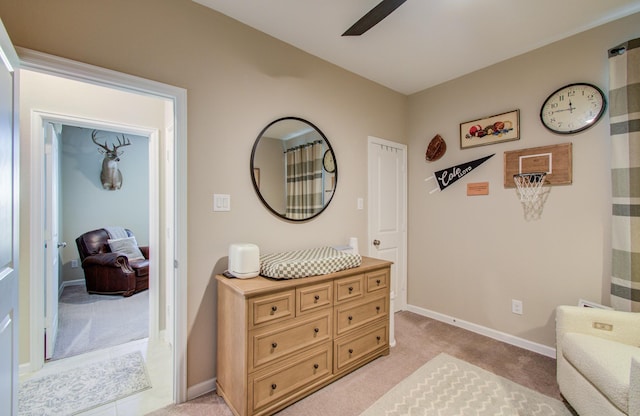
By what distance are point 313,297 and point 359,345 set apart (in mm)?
647

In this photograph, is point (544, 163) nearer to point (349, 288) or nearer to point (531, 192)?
point (531, 192)

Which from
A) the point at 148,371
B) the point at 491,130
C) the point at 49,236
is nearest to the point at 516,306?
the point at 491,130

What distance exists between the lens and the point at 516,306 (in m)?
2.58

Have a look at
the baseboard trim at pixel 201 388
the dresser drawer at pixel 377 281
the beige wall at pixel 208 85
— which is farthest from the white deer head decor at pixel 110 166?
the dresser drawer at pixel 377 281

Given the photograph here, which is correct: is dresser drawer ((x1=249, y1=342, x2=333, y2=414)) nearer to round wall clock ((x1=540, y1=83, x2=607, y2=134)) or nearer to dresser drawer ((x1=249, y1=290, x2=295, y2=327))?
dresser drawer ((x1=249, y1=290, x2=295, y2=327))

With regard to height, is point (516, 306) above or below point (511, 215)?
below

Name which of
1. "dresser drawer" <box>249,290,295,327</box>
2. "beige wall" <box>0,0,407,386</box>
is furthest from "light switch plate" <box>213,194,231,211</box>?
"dresser drawer" <box>249,290,295,327</box>

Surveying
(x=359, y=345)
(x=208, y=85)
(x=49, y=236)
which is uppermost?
(x=208, y=85)

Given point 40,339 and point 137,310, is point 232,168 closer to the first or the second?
point 40,339

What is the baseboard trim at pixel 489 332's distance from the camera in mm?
2398

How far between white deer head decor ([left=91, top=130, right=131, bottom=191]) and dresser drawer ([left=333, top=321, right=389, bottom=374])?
475 cm

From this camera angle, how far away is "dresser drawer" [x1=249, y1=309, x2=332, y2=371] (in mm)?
1609

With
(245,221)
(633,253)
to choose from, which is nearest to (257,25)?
(245,221)

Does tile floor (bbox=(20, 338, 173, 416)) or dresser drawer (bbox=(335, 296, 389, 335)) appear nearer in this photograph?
tile floor (bbox=(20, 338, 173, 416))
